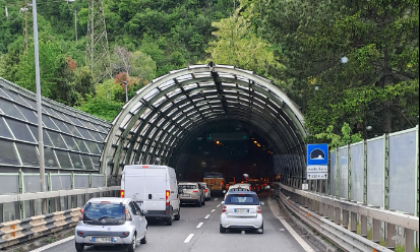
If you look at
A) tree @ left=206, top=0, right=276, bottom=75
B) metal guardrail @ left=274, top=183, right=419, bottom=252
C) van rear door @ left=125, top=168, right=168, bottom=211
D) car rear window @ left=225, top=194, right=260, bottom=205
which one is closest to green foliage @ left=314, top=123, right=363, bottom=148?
metal guardrail @ left=274, top=183, right=419, bottom=252

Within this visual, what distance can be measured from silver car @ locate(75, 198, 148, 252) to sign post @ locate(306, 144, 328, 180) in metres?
7.20

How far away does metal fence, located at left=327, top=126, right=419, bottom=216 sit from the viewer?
8711mm

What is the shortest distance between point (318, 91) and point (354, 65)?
8.47ft

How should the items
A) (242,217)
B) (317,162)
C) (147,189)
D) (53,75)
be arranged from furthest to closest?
1. (53,75)
2. (147,189)
3. (242,217)
4. (317,162)

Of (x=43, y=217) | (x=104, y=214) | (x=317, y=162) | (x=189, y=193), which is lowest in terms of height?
(x=189, y=193)

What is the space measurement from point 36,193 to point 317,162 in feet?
31.3

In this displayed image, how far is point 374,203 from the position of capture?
11398mm

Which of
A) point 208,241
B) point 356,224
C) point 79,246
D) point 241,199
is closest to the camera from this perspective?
point 356,224

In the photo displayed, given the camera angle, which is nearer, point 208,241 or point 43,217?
point 43,217

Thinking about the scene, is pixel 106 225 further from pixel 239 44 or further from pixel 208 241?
pixel 239 44

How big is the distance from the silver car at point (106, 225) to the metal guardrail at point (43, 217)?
5.58 ft

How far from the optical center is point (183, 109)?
42.2m

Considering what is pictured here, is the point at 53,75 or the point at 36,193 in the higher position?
the point at 53,75

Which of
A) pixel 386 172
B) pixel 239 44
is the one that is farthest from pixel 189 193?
pixel 239 44
